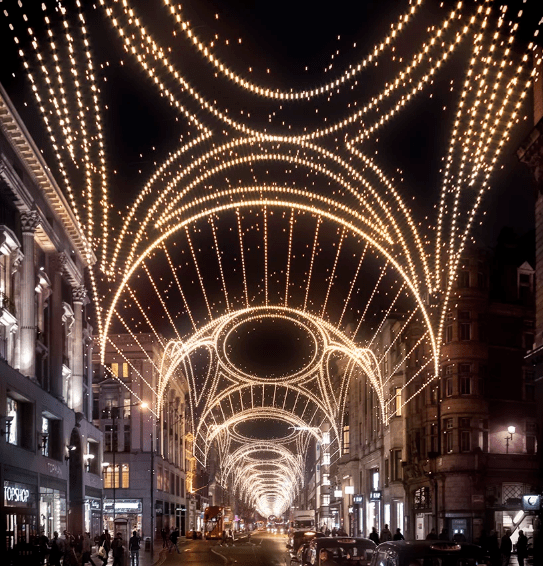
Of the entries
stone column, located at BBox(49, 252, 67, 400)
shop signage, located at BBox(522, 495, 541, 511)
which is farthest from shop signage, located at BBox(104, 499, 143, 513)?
shop signage, located at BBox(522, 495, 541, 511)

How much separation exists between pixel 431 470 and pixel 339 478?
52020mm

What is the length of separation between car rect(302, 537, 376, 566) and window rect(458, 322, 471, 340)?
33.2m

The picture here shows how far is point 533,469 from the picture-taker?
57.9 meters

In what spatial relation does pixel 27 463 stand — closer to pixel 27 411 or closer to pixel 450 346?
pixel 27 411

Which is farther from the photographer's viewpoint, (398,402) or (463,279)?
(398,402)

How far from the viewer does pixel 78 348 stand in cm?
6219

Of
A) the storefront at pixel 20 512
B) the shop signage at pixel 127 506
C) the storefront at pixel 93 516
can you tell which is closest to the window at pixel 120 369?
the shop signage at pixel 127 506

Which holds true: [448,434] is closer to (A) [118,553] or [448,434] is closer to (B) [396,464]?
(B) [396,464]

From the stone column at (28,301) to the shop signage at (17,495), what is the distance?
501cm

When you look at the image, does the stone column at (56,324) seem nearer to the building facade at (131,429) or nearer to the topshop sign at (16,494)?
the topshop sign at (16,494)

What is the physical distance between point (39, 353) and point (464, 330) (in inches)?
906

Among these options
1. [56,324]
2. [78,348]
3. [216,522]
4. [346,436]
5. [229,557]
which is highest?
[56,324]

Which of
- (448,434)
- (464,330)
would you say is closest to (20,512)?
(448,434)

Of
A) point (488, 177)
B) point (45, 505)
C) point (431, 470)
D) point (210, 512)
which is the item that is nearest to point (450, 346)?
point (431, 470)
